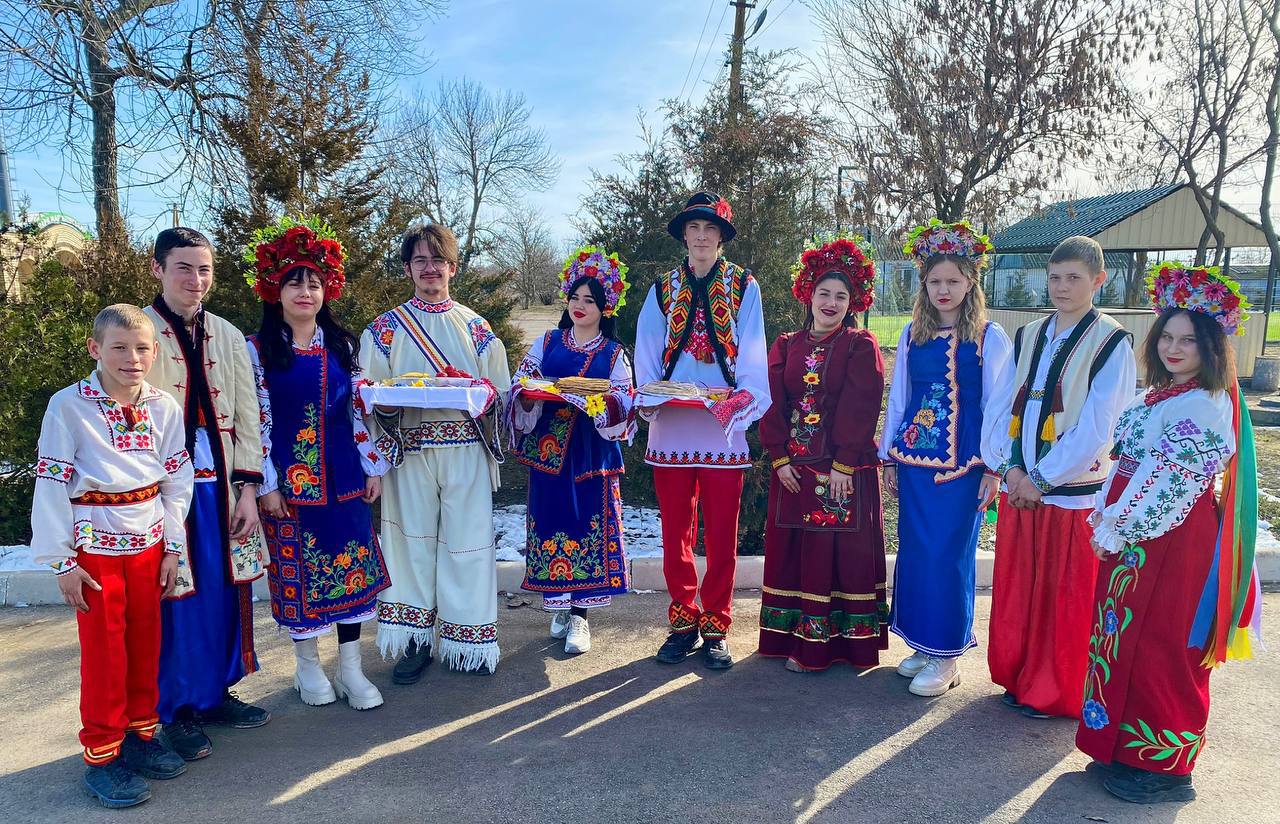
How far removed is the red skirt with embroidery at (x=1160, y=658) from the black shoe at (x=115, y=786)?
3.66 metres

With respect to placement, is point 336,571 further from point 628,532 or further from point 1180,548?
point 1180,548

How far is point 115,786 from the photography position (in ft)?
9.64

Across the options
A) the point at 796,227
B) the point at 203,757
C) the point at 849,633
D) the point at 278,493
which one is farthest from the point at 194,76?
the point at 849,633

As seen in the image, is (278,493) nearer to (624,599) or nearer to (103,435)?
(103,435)

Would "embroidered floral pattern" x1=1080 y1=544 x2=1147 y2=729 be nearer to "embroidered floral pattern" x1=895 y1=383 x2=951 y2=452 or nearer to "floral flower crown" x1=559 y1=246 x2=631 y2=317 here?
"embroidered floral pattern" x1=895 y1=383 x2=951 y2=452

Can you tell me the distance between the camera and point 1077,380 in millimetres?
3447

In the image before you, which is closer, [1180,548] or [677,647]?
[1180,548]

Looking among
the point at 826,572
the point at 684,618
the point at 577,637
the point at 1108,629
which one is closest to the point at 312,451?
the point at 577,637

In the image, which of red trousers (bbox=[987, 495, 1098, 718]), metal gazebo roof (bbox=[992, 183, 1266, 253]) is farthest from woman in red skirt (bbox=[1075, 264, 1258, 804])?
metal gazebo roof (bbox=[992, 183, 1266, 253])

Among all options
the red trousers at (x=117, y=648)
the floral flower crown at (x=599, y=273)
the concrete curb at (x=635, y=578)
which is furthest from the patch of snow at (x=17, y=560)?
the floral flower crown at (x=599, y=273)

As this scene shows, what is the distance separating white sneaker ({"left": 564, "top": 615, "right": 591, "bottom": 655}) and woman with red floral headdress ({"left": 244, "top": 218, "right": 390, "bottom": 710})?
1067 millimetres

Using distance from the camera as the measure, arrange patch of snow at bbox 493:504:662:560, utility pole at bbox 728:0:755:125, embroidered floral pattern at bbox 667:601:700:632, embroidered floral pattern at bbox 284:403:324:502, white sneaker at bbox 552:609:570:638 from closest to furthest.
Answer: embroidered floral pattern at bbox 284:403:324:502
embroidered floral pattern at bbox 667:601:700:632
white sneaker at bbox 552:609:570:638
patch of snow at bbox 493:504:662:560
utility pole at bbox 728:0:755:125

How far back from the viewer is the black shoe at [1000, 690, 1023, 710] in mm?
3682

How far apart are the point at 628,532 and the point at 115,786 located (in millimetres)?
3592
